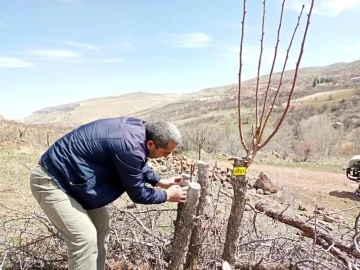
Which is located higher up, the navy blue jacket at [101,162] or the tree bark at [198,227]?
the navy blue jacket at [101,162]

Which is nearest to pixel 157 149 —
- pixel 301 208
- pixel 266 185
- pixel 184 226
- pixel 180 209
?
pixel 180 209

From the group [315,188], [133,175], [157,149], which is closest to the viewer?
[133,175]

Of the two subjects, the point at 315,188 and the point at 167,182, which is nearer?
the point at 167,182

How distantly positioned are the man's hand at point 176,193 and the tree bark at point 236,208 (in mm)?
379

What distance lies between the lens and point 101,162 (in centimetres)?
242

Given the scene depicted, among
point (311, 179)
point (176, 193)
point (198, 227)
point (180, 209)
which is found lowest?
point (311, 179)

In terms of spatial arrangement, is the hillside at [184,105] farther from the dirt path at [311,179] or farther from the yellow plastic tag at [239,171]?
the yellow plastic tag at [239,171]

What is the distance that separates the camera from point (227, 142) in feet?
63.3

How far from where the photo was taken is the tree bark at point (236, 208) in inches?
104

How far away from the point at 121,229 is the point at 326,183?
8.83 meters

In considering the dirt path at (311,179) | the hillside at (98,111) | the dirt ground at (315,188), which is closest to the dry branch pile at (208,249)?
the dirt ground at (315,188)

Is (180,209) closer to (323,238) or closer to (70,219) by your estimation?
(70,219)

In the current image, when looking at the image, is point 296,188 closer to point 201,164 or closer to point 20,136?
point 201,164

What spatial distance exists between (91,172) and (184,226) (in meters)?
0.84
